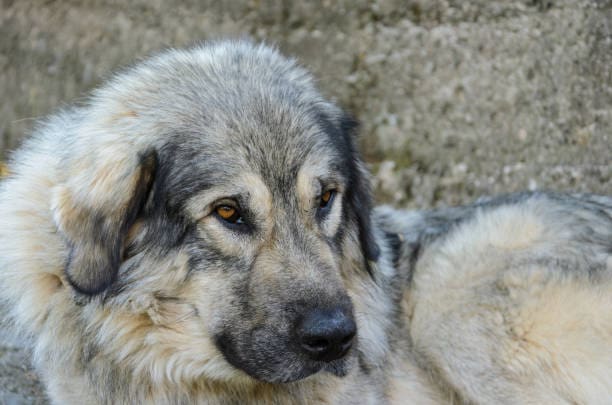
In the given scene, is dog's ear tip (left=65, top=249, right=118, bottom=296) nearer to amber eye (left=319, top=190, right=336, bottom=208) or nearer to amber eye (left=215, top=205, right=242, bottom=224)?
amber eye (left=215, top=205, right=242, bottom=224)

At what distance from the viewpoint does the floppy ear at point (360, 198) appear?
13.1 feet

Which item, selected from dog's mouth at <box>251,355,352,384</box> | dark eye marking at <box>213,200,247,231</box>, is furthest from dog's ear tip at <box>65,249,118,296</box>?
dog's mouth at <box>251,355,352,384</box>

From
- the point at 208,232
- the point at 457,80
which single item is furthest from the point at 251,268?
the point at 457,80

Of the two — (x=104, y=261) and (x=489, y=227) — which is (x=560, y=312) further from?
(x=104, y=261)

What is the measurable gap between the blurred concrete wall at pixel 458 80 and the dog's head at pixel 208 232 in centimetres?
252

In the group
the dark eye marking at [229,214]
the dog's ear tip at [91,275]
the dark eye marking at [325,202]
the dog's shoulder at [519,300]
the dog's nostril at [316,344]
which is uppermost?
the dark eye marking at [229,214]

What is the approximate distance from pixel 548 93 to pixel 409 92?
113 cm

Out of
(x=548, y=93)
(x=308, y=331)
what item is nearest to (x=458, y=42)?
(x=548, y=93)

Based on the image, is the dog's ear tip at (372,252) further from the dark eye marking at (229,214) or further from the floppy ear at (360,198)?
the dark eye marking at (229,214)

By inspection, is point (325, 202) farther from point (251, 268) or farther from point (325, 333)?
point (325, 333)

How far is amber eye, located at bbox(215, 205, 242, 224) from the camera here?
3.30 meters

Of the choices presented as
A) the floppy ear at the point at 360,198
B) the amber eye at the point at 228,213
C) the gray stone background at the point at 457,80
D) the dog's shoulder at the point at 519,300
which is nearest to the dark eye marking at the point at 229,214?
the amber eye at the point at 228,213

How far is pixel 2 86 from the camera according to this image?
5.58m

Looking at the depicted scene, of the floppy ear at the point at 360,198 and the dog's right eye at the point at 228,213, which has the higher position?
the dog's right eye at the point at 228,213
